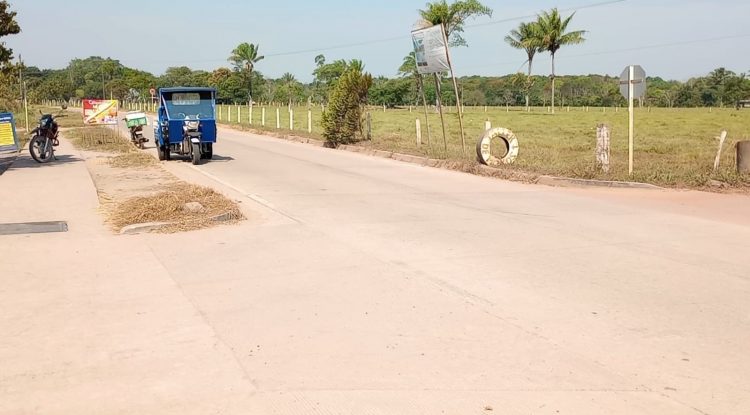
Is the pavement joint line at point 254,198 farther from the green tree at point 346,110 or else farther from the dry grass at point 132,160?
the green tree at point 346,110

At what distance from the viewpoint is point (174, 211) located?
403 inches

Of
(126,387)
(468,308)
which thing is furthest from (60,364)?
(468,308)

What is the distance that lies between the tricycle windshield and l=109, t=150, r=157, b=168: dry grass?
1.42 meters

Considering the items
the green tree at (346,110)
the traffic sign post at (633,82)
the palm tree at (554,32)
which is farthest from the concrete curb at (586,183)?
the palm tree at (554,32)

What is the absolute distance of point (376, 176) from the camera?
16.4 m

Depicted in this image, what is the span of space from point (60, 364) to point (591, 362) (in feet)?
11.3

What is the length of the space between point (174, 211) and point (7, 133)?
10167 mm

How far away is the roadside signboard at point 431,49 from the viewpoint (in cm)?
2095

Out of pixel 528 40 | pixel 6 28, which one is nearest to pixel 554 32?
pixel 528 40

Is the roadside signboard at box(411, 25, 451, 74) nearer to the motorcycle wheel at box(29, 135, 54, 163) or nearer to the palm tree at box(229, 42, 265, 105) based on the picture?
the motorcycle wheel at box(29, 135, 54, 163)

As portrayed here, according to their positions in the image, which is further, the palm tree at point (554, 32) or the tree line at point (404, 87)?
the tree line at point (404, 87)

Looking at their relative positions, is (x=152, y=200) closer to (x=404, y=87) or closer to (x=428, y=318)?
(x=428, y=318)

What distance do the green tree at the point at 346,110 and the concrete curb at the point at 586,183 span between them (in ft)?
41.5

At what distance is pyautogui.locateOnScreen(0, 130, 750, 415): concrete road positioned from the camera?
4188 mm
